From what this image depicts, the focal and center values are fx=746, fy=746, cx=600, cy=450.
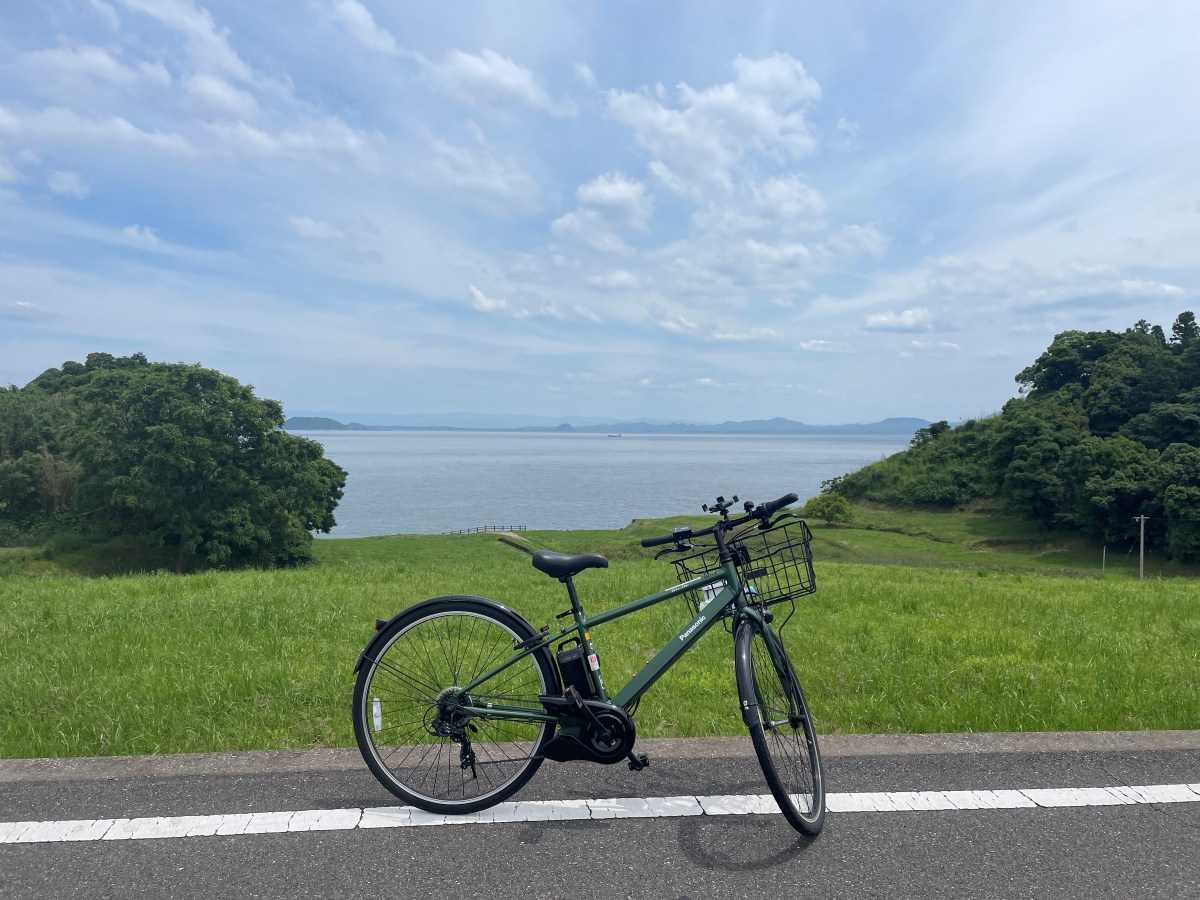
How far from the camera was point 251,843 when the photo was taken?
2875 millimetres

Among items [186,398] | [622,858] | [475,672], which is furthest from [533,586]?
[186,398]

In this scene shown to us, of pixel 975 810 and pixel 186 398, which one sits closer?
pixel 975 810

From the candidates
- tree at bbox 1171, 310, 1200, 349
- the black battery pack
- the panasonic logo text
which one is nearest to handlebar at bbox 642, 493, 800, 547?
the panasonic logo text

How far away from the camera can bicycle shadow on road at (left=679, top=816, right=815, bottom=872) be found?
2.79m

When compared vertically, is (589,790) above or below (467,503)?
above

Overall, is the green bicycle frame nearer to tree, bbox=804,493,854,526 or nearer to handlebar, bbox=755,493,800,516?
handlebar, bbox=755,493,800,516

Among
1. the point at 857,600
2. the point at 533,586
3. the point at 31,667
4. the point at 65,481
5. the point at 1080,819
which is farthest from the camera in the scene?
the point at 65,481

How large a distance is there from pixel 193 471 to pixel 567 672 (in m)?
40.9

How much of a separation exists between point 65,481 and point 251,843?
5874cm

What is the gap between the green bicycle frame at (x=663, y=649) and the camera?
3.21m

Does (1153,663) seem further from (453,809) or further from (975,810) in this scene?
(453,809)

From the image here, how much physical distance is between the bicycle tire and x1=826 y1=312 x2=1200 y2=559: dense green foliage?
186 feet

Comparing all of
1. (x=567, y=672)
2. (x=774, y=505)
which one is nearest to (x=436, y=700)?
(x=567, y=672)

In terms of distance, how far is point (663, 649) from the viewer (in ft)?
10.5
